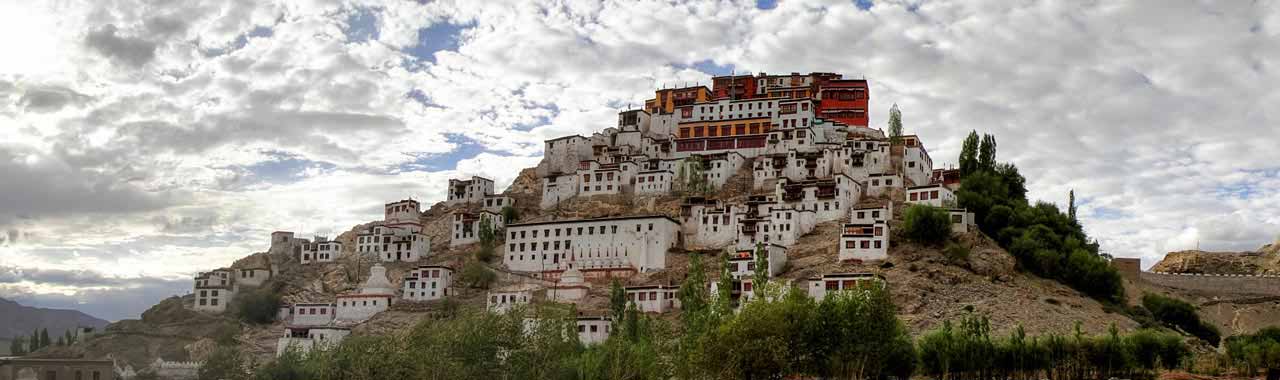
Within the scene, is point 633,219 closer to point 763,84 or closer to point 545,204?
point 545,204

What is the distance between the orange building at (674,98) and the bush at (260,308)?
1204 inches

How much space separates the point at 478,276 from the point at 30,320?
140 meters

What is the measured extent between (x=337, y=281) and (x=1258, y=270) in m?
60.9

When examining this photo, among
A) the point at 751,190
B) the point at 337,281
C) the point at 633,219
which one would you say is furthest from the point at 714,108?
the point at 337,281

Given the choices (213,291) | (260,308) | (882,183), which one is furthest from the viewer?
(213,291)

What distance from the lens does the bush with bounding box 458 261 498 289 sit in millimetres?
71000

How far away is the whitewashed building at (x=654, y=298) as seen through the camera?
62094mm

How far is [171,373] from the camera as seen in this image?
66.0 meters

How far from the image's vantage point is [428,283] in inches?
2798

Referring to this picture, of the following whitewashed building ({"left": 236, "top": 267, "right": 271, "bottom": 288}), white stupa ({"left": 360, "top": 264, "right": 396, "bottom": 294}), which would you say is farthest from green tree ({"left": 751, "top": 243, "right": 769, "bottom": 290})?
whitewashed building ({"left": 236, "top": 267, "right": 271, "bottom": 288})

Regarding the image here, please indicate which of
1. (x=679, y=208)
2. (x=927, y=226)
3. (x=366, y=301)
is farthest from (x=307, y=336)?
(x=927, y=226)

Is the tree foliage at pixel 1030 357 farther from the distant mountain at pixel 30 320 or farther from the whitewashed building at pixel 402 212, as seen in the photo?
the distant mountain at pixel 30 320

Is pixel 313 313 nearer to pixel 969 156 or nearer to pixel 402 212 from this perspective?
pixel 402 212

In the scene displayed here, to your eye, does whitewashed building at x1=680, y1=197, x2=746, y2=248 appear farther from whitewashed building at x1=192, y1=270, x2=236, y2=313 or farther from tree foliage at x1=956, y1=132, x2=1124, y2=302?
whitewashed building at x1=192, y1=270, x2=236, y2=313
